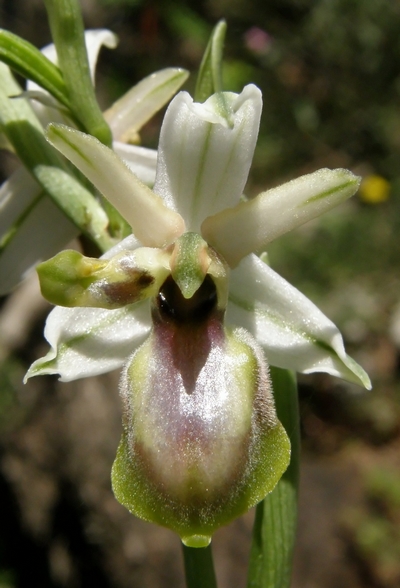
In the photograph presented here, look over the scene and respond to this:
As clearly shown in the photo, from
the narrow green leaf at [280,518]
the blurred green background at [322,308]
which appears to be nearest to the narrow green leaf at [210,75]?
the narrow green leaf at [280,518]

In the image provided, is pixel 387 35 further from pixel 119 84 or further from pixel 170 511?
pixel 170 511

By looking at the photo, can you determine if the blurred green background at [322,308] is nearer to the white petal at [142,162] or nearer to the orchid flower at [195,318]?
A: the white petal at [142,162]

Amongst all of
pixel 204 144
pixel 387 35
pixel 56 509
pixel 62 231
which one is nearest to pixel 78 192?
pixel 62 231

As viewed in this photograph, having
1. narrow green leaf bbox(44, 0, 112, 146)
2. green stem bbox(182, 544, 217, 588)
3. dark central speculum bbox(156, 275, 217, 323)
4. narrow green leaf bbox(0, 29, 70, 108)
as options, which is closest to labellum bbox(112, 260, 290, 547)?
dark central speculum bbox(156, 275, 217, 323)

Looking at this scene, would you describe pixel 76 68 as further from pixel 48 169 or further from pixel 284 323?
pixel 284 323

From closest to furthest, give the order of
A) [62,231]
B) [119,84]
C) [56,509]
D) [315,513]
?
[62,231], [56,509], [315,513], [119,84]

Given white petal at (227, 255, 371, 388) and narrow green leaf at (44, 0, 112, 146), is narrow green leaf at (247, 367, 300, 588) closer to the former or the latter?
white petal at (227, 255, 371, 388)
